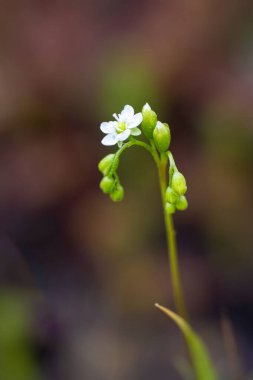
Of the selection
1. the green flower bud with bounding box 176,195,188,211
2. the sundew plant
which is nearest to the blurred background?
the sundew plant

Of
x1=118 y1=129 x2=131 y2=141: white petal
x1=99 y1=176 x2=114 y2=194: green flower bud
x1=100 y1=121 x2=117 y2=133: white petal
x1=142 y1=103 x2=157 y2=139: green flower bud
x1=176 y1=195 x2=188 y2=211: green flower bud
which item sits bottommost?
x1=176 y1=195 x2=188 y2=211: green flower bud

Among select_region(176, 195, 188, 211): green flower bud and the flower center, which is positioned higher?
the flower center

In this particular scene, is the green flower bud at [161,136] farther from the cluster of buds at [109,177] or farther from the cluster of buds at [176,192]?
the cluster of buds at [109,177]

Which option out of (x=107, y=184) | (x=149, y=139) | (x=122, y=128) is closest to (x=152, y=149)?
(x=149, y=139)

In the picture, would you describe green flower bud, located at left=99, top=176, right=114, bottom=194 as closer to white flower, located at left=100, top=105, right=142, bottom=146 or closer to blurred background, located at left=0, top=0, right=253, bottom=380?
white flower, located at left=100, top=105, right=142, bottom=146

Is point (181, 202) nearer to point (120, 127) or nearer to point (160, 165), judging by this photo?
point (160, 165)
